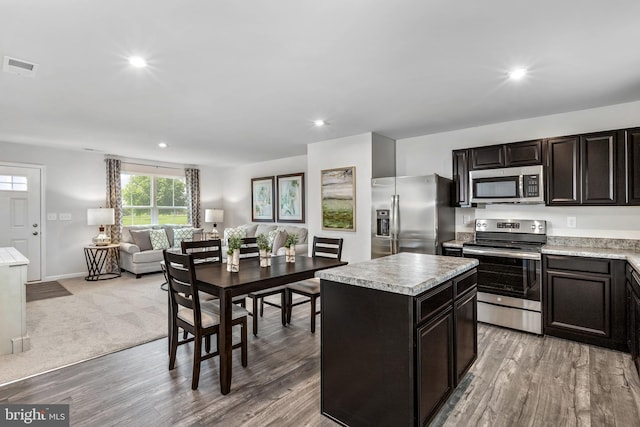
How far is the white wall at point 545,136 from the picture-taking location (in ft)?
11.2

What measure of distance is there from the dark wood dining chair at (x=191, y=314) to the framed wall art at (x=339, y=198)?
8.73ft

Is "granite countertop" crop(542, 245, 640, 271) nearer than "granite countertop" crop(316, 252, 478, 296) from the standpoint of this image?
No

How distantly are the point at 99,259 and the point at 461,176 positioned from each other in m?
6.84

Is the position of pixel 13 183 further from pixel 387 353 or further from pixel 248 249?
pixel 387 353

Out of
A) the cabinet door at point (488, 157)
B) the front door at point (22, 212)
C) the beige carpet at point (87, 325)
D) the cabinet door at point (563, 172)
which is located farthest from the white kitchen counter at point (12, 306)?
the cabinet door at point (563, 172)

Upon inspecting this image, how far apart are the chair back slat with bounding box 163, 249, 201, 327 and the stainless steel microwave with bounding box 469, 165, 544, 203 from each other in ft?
11.0

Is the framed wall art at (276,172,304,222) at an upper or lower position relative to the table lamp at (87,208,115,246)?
upper

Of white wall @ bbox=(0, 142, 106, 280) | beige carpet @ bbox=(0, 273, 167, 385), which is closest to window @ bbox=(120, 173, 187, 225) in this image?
white wall @ bbox=(0, 142, 106, 280)

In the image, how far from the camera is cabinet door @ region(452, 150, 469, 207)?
13.4 feet

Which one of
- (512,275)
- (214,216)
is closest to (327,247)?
(512,275)

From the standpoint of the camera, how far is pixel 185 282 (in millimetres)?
2377

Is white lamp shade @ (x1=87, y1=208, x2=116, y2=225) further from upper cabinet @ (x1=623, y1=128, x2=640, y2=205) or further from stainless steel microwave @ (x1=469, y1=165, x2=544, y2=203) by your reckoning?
upper cabinet @ (x1=623, y1=128, x2=640, y2=205)

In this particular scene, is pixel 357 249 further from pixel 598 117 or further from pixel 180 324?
pixel 598 117

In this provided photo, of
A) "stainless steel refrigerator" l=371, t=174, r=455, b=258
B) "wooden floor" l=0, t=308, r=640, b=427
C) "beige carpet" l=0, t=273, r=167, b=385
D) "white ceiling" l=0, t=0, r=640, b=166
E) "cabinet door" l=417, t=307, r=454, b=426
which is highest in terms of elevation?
"white ceiling" l=0, t=0, r=640, b=166
